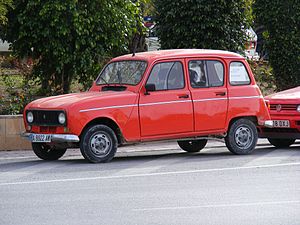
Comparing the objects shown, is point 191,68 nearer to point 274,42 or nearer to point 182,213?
point 182,213

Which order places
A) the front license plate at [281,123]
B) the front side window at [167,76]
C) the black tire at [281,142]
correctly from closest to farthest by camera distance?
1. the front side window at [167,76]
2. the front license plate at [281,123]
3. the black tire at [281,142]

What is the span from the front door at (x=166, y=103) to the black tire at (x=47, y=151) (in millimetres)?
1571

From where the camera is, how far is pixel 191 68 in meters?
15.6

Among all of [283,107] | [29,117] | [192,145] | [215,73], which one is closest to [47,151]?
[29,117]

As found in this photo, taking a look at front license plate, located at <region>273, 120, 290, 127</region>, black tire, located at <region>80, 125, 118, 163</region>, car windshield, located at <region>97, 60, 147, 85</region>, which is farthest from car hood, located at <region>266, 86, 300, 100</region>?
black tire, located at <region>80, 125, 118, 163</region>

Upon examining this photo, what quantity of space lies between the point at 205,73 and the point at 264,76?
347 inches

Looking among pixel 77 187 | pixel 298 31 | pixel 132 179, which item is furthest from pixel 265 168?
pixel 298 31

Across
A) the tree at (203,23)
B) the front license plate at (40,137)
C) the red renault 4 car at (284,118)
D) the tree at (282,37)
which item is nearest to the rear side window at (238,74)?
the red renault 4 car at (284,118)

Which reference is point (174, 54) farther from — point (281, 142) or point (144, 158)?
point (281, 142)

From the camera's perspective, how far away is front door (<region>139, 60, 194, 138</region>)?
14969 millimetres

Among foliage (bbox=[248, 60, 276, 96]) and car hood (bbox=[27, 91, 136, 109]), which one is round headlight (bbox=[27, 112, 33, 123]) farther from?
foliage (bbox=[248, 60, 276, 96])

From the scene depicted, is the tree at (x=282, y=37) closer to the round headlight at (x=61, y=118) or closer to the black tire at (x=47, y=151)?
the black tire at (x=47, y=151)

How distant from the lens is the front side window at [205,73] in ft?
51.2

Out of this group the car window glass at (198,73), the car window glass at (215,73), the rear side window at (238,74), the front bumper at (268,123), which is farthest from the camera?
the front bumper at (268,123)
